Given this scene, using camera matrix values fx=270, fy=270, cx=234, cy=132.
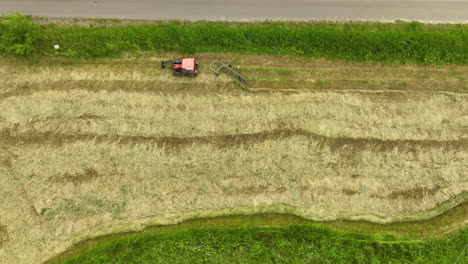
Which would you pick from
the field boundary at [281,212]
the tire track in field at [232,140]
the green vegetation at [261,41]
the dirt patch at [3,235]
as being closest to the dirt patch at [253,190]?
the field boundary at [281,212]

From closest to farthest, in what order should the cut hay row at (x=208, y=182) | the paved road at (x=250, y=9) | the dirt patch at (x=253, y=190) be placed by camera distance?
the cut hay row at (x=208, y=182) < the dirt patch at (x=253, y=190) < the paved road at (x=250, y=9)

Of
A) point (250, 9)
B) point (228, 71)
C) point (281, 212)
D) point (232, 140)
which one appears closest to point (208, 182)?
point (232, 140)

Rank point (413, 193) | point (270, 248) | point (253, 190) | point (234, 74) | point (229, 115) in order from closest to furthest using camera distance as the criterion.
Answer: point (270, 248) → point (253, 190) → point (413, 193) → point (229, 115) → point (234, 74)

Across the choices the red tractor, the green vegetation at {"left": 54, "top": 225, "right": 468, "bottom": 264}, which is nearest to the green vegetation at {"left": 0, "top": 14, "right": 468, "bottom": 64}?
the red tractor

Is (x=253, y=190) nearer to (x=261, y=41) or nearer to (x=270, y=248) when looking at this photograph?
(x=270, y=248)

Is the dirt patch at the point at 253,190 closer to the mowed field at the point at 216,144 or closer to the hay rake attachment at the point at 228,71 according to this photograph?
the mowed field at the point at 216,144

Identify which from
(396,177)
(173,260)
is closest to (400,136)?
(396,177)

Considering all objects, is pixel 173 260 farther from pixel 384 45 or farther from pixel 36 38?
pixel 384 45
